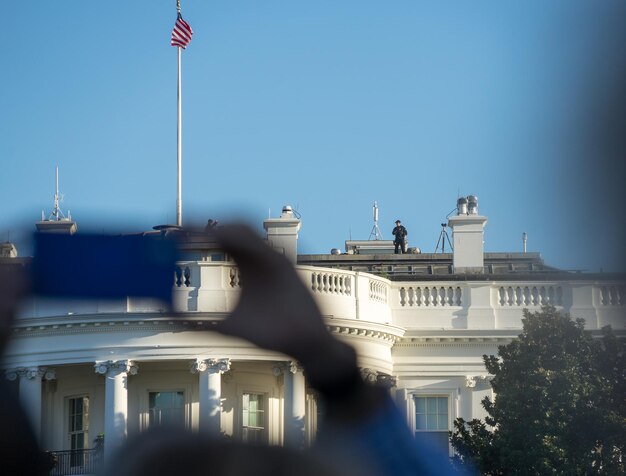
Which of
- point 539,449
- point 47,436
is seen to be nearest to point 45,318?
point 47,436

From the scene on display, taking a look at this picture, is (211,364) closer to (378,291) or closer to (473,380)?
(378,291)

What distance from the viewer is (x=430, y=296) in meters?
42.8

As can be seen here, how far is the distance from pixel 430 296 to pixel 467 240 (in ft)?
11.0

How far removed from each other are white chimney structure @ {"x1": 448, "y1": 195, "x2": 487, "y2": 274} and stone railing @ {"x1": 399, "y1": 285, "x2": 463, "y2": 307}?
67.1 inches

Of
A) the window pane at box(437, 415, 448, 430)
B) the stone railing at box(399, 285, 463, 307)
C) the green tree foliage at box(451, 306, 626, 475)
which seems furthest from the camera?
the stone railing at box(399, 285, 463, 307)

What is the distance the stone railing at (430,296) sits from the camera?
4244cm

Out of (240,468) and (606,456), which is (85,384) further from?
(606,456)

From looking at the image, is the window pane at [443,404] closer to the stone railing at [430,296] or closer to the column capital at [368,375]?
the stone railing at [430,296]

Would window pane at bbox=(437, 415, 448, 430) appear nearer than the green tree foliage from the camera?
No

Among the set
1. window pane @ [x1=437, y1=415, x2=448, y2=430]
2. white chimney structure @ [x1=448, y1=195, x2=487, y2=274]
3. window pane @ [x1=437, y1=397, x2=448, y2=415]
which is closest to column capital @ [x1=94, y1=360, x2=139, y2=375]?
window pane @ [x1=437, y1=415, x2=448, y2=430]

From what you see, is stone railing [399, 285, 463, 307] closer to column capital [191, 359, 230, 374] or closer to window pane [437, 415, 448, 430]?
window pane [437, 415, 448, 430]

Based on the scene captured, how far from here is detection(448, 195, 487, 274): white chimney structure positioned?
45.0 metres

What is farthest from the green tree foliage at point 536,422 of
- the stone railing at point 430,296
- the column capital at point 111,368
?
the stone railing at point 430,296

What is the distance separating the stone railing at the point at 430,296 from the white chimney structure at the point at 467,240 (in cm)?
171
